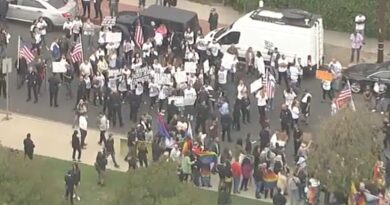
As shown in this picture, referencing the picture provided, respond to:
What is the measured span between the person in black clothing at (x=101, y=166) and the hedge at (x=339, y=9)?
1334 centimetres

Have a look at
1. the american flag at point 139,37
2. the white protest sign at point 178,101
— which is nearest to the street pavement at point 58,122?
the white protest sign at point 178,101

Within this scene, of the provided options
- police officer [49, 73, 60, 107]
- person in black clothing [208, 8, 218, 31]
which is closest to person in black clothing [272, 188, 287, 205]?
police officer [49, 73, 60, 107]

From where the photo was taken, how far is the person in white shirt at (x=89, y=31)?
3894cm

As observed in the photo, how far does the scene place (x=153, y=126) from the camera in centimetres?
3350

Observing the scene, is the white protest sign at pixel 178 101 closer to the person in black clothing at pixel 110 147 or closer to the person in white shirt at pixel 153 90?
the person in white shirt at pixel 153 90

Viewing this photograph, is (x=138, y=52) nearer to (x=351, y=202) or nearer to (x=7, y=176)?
(x=351, y=202)

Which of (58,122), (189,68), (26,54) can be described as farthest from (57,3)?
(189,68)

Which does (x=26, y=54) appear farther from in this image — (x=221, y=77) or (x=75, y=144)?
(x=221, y=77)

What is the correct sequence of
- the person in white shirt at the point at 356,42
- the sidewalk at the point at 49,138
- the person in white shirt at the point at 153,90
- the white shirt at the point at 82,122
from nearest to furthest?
the white shirt at the point at 82,122, the sidewalk at the point at 49,138, the person in white shirt at the point at 153,90, the person in white shirt at the point at 356,42

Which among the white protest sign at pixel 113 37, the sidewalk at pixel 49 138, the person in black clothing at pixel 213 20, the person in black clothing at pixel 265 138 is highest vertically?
the person in black clothing at pixel 213 20

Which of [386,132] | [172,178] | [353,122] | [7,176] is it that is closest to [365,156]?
[353,122]

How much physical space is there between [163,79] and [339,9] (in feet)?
29.6

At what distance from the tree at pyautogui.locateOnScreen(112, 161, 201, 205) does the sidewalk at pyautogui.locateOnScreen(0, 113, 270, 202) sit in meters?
7.11

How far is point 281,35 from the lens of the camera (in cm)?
3744
